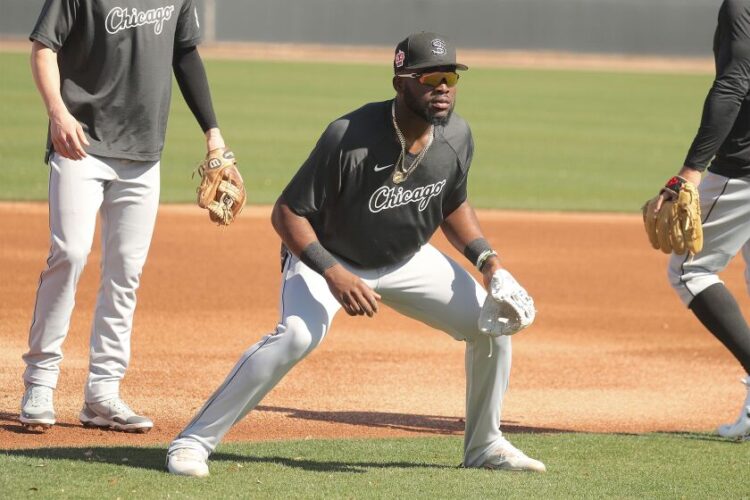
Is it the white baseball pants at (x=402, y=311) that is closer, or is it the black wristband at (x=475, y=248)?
the white baseball pants at (x=402, y=311)

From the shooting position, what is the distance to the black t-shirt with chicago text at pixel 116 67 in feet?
17.1

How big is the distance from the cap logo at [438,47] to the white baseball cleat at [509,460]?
1505 mm

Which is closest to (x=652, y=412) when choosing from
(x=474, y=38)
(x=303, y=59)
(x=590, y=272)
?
(x=590, y=272)

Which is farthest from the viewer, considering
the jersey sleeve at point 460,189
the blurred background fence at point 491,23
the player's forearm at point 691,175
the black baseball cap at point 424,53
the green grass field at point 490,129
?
the blurred background fence at point 491,23

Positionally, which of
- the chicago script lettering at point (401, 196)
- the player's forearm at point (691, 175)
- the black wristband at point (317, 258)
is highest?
the chicago script lettering at point (401, 196)

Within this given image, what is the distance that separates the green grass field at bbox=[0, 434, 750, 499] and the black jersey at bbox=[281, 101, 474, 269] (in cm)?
82

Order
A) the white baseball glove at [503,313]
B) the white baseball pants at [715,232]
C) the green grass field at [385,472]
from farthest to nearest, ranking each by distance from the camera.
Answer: the white baseball pants at [715,232] < the white baseball glove at [503,313] < the green grass field at [385,472]

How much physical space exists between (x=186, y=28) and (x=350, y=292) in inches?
68.9

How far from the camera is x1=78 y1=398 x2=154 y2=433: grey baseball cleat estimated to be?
5.46 m

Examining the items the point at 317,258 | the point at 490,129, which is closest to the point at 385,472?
the point at 317,258

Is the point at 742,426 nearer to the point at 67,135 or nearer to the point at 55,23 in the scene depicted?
the point at 67,135

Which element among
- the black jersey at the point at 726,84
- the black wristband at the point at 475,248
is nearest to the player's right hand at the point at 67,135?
the black wristband at the point at 475,248

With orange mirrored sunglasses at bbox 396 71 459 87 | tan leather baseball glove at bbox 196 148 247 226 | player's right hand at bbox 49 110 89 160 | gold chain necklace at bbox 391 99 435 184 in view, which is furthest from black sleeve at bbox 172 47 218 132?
orange mirrored sunglasses at bbox 396 71 459 87

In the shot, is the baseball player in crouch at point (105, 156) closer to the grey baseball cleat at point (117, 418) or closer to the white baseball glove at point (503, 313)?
the grey baseball cleat at point (117, 418)
